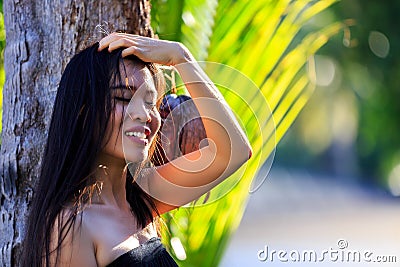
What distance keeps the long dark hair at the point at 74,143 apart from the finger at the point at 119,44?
0.08ft

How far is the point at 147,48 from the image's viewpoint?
8.53 feet

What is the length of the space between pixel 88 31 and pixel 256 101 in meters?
0.81

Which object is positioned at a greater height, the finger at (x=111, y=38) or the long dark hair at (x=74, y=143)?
the finger at (x=111, y=38)

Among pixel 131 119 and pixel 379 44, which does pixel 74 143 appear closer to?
pixel 131 119

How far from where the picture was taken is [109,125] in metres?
2.51

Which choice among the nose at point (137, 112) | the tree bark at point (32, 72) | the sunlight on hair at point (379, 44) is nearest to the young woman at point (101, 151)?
the nose at point (137, 112)

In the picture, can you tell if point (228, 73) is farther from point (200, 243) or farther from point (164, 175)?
point (164, 175)

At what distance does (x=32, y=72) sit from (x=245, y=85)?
91 cm

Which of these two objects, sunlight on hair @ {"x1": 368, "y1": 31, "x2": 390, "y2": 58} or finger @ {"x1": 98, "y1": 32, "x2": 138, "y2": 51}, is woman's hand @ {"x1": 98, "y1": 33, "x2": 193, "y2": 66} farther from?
sunlight on hair @ {"x1": 368, "y1": 31, "x2": 390, "y2": 58}

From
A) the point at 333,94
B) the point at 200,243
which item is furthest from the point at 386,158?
the point at 200,243

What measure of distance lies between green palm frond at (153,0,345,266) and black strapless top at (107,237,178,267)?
1008 millimetres

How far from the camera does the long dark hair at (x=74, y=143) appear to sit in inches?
98.6

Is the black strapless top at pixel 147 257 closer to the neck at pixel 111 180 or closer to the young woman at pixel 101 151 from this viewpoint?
the young woman at pixel 101 151

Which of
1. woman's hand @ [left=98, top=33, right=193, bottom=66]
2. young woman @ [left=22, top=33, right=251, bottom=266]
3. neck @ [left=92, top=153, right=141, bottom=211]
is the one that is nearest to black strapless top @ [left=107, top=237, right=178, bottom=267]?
young woman @ [left=22, top=33, right=251, bottom=266]
